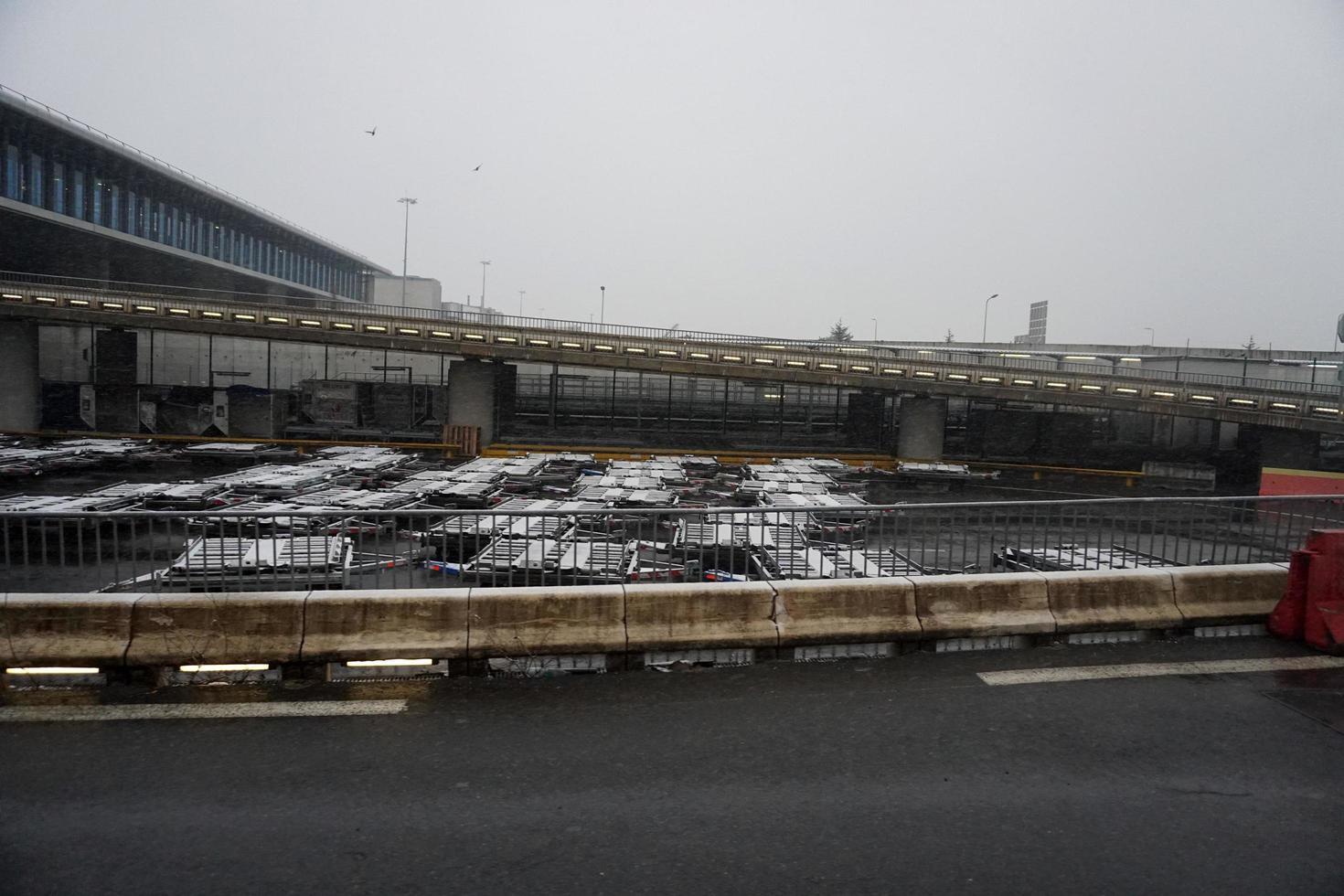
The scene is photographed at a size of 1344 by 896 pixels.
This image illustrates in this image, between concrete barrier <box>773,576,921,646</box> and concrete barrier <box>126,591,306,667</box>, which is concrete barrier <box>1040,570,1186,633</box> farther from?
concrete barrier <box>126,591,306,667</box>

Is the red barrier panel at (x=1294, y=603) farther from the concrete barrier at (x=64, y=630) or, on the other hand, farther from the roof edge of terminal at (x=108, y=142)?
the roof edge of terminal at (x=108, y=142)

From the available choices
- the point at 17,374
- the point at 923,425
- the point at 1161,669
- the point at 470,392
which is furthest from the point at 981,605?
the point at 17,374

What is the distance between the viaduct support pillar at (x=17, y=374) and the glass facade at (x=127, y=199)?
16.9 meters

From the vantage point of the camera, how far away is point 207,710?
17.9 ft

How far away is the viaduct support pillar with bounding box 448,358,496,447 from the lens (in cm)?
3597

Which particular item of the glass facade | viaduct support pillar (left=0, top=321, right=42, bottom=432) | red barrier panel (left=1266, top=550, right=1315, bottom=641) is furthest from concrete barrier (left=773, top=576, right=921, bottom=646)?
the glass facade

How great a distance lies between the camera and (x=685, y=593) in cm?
666

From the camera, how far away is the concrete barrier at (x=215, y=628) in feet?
19.5

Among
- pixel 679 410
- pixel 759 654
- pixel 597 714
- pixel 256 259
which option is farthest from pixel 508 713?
pixel 256 259

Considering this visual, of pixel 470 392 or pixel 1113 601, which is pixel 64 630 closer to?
pixel 1113 601

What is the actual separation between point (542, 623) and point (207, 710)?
237 cm

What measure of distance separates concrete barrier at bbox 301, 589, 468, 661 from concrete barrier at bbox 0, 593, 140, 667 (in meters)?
1.34

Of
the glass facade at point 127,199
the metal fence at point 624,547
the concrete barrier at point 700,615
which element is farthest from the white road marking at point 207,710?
the glass facade at point 127,199

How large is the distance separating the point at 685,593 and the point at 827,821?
2.67 m
